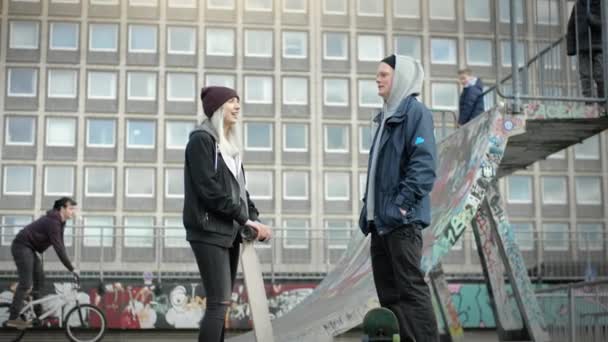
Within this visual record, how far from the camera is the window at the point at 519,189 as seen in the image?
56594 mm

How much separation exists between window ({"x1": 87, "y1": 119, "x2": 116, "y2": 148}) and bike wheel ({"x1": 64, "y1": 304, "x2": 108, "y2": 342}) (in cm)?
3899

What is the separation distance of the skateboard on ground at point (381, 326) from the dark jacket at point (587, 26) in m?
7.75

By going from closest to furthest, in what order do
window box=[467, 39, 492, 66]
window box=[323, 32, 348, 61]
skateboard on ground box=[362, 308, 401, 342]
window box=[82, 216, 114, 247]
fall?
1. skateboard on ground box=[362, 308, 401, 342]
2. window box=[82, 216, 114, 247]
3. window box=[323, 32, 348, 61]
4. window box=[467, 39, 492, 66]

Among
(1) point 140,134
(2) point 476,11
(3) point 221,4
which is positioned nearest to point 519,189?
(2) point 476,11

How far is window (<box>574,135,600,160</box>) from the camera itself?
5722 cm

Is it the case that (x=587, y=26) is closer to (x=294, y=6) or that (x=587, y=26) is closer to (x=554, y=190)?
(x=294, y=6)

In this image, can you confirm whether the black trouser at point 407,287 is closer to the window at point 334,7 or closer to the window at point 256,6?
the window at point 256,6

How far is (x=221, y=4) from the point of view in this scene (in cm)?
5378

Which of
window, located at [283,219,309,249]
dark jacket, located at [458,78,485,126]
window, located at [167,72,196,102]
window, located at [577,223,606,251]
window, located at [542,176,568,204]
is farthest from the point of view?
window, located at [542,176,568,204]

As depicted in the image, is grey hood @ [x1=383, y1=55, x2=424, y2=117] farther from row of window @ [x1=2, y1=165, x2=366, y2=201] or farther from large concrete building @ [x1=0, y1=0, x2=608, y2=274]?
row of window @ [x1=2, y1=165, x2=366, y2=201]

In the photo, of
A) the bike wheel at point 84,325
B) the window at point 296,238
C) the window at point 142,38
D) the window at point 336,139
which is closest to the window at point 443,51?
the window at point 336,139

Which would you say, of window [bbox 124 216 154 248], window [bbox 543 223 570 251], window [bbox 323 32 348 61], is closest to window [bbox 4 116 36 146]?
window [bbox 323 32 348 61]

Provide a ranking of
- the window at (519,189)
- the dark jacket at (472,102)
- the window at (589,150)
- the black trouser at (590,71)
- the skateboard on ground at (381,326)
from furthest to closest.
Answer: the window at (589,150)
the window at (519,189)
the dark jacket at (472,102)
the black trouser at (590,71)
the skateboard on ground at (381,326)

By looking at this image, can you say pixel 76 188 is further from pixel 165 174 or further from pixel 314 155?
pixel 314 155
